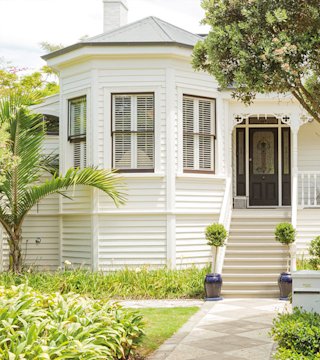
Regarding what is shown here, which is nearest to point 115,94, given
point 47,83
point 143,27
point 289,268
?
point 143,27

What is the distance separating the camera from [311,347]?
6.98 m

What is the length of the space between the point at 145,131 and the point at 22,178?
10.4 ft

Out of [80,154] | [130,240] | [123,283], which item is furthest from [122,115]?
[123,283]

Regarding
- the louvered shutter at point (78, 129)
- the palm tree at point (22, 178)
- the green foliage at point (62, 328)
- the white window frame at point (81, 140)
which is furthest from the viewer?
the louvered shutter at point (78, 129)

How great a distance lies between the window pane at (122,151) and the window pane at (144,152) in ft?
0.80

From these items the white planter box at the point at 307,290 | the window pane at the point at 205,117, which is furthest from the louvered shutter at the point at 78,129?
the white planter box at the point at 307,290

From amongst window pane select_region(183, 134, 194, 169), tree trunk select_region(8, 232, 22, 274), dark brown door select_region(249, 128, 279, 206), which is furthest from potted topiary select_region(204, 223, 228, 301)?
dark brown door select_region(249, 128, 279, 206)

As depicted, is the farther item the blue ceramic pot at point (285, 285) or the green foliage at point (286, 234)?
the green foliage at point (286, 234)

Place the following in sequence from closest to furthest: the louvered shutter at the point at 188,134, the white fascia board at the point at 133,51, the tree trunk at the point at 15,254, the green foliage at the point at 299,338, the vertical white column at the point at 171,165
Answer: the green foliage at the point at 299,338 < the tree trunk at the point at 15,254 < the white fascia board at the point at 133,51 < the vertical white column at the point at 171,165 < the louvered shutter at the point at 188,134

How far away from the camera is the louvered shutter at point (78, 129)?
16.3m

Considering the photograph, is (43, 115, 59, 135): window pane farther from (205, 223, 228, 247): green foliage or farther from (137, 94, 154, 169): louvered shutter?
(205, 223, 228, 247): green foliage

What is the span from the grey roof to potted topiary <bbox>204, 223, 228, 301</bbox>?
461 centimetres

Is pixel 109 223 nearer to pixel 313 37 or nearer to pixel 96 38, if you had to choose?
pixel 96 38

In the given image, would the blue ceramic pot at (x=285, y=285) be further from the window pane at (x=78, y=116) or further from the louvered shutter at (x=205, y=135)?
the window pane at (x=78, y=116)
